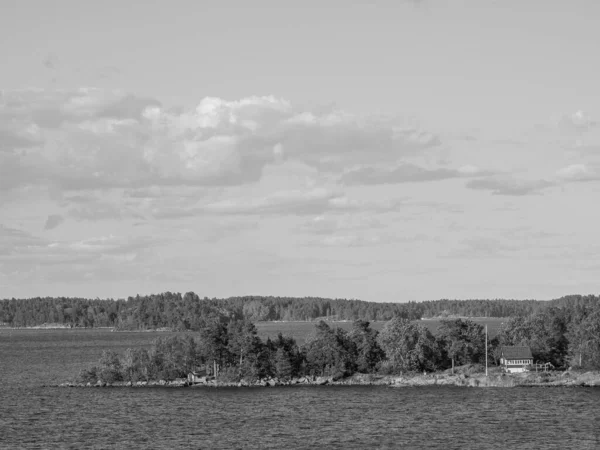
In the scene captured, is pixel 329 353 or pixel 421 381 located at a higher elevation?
pixel 329 353

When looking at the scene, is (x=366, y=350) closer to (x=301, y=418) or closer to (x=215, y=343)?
(x=215, y=343)

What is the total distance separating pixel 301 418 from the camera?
102 meters

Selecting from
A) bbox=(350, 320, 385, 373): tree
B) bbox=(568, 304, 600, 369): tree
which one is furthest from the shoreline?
bbox=(568, 304, 600, 369): tree

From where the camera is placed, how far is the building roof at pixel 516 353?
460ft

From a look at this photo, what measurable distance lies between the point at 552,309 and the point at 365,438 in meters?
81.7

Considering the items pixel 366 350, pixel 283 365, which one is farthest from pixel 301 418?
pixel 366 350

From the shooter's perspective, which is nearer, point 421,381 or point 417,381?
point 421,381

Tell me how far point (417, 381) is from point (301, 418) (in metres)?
37.8

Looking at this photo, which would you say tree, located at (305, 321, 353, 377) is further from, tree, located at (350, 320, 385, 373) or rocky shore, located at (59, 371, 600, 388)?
rocky shore, located at (59, 371, 600, 388)

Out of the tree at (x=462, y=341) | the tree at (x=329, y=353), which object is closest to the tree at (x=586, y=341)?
the tree at (x=462, y=341)

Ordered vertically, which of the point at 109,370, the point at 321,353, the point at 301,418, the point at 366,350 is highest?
the point at 366,350

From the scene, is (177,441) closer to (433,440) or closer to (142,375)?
(433,440)

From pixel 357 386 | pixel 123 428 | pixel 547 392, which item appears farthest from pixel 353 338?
pixel 123 428

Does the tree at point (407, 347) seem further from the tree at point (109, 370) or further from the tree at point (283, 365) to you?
the tree at point (109, 370)
